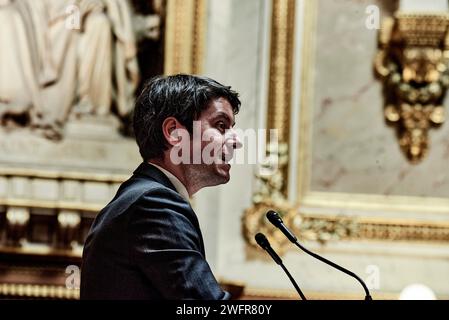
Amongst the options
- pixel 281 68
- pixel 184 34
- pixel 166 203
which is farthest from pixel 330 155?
pixel 166 203

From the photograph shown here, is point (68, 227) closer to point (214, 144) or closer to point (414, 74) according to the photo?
point (414, 74)

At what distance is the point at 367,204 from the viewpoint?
4.35 metres

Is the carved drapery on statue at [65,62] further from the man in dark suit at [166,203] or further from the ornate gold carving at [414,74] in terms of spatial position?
the man in dark suit at [166,203]

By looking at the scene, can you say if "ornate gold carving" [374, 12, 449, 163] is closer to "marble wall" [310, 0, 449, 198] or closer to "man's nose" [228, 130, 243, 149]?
"marble wall" [310, 0, 449, 198]

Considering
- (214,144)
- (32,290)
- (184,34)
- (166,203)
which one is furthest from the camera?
(184,34)

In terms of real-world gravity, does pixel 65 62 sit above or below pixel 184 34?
below

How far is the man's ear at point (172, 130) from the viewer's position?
2027 millimetres

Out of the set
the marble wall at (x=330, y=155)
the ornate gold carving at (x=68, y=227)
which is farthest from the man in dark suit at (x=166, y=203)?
the marble wall at (x=330, y=155)

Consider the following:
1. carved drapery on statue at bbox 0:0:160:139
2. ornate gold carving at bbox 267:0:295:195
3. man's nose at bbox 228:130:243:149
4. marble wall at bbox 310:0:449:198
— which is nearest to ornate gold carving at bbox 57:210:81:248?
carved drapery on statue at bbox 0:0:160:139

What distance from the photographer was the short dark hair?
202cm

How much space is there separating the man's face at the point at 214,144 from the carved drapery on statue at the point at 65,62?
7.71ft

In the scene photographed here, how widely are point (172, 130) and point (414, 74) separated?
2.50m
